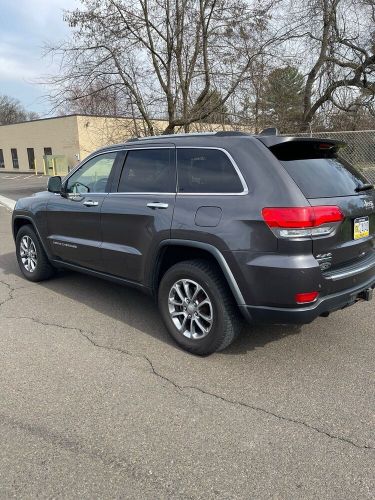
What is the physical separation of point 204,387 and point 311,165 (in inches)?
76.3

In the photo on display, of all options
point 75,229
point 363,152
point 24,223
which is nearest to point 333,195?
point 75,229

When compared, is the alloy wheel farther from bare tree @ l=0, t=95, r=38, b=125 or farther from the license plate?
bare tree @ l=0, t=95, r=38, b=125

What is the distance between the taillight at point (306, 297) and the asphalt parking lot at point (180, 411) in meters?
0.64

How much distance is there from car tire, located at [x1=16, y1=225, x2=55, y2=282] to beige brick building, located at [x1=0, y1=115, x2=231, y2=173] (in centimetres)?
2180

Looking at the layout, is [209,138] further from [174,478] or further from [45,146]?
[45,146]

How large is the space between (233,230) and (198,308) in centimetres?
82

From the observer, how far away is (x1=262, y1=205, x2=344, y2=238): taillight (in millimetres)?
2967

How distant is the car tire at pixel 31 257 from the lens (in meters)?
5.66

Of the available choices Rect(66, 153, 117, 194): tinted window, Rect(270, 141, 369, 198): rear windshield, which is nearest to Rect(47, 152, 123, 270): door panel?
Rect(66, 153, 117, 194): tinted window

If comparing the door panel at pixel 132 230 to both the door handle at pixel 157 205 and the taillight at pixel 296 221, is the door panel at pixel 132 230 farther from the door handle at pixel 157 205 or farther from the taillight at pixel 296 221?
the taillight at pixel 296 221

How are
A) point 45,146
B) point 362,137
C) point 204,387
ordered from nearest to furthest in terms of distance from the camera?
point 204,387 < point 362,137 < point 45,146

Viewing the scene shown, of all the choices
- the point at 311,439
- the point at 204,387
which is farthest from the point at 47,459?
the point at 311,439

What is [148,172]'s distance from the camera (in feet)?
13.3

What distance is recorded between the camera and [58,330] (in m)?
4.19
